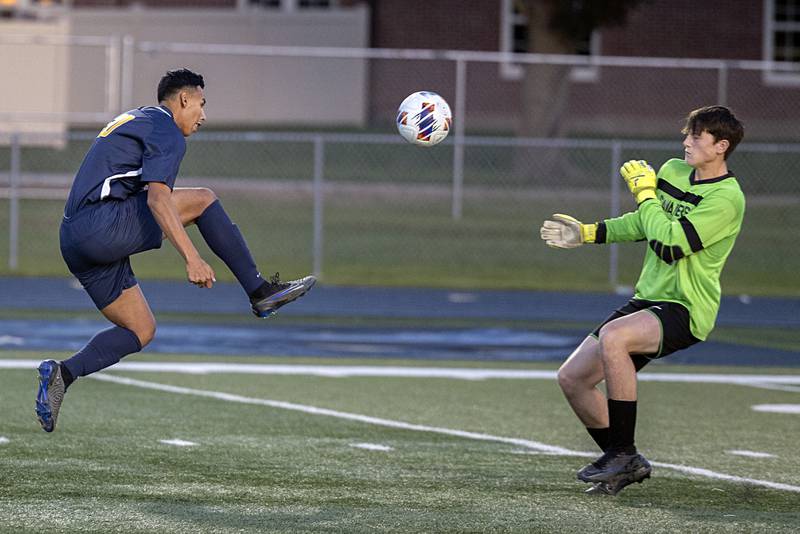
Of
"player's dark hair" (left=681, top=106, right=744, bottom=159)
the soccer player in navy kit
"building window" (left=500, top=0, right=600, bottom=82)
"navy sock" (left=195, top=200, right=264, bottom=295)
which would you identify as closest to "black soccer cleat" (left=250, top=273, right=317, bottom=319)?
"navy sock" (left=195, top=200, right=264, bottom=295)

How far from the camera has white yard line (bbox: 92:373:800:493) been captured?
7758mm

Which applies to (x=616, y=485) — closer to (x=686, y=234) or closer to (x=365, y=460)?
(x=686, y=234)

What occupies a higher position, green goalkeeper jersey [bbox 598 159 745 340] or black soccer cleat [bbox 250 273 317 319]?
green goalkeeper jersey [bbox 598 159 745 340]

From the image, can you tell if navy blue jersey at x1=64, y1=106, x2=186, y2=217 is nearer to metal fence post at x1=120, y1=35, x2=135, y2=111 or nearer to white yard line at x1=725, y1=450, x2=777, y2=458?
white yard line at x1=725, y1=450, x2=777, y2=458

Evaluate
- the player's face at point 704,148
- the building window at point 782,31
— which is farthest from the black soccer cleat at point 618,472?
the building window at point 782,31

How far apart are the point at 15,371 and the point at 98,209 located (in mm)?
4322

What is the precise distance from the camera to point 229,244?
7.74 meters

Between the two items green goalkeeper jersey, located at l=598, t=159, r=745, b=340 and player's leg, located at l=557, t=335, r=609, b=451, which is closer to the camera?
green goalkeeper jersey, located at l=598, t=159, r=745, b=340

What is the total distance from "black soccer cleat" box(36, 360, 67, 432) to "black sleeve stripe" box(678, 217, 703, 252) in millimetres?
3196

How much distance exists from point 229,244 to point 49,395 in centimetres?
122

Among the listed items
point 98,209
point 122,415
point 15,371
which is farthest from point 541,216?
point 98,209

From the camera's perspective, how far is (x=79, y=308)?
1588 centimetres

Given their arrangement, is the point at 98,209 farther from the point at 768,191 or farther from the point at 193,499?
the point at 768,191

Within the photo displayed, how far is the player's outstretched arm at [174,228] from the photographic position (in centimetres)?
710
